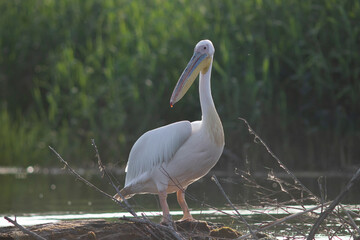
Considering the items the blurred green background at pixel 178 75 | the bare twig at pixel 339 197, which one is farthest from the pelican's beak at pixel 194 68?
the blurred green background at pixel 178 75

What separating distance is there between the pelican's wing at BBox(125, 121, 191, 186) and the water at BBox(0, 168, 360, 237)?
26cm

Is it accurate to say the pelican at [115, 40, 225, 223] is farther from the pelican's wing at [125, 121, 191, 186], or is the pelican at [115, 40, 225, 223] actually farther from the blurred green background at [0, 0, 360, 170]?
the blurred green background at [0, 0, 360, 170]

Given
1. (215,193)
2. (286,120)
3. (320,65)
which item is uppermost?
(320,65)

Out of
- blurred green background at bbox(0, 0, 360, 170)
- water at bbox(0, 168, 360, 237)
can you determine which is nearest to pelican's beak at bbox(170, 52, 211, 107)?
water at bbox(0, 168, 360, 237)

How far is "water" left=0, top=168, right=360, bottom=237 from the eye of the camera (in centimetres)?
609

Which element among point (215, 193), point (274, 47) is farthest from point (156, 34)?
point (215, 193)

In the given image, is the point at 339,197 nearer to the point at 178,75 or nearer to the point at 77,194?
the point at 77,194

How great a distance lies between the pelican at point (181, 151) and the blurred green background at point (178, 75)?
10.5ft

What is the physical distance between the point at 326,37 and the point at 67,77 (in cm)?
345

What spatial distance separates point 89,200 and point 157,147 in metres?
2.20

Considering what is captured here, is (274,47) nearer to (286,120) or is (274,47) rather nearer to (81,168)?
(286,120)

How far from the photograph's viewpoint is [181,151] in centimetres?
530

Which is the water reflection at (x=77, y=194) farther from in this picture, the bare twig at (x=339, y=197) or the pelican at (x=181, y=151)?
the bare twig at (x=339, y=197)

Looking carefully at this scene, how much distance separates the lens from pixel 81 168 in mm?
9750
